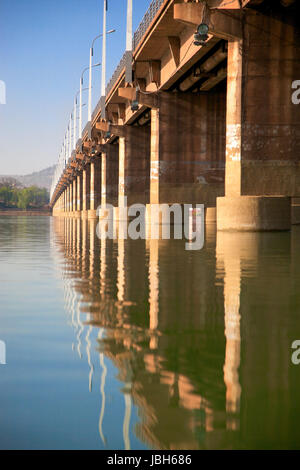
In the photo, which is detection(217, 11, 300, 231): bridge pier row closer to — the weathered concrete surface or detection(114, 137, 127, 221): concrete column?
the weathered concrete surface

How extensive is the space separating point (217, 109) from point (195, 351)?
38752 mm

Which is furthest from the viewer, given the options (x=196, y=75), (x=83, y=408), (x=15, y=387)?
(x=196, y=75)

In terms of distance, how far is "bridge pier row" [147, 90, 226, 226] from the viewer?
4038 cm

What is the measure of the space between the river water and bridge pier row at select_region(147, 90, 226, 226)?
31.7m

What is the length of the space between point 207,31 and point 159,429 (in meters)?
22.1

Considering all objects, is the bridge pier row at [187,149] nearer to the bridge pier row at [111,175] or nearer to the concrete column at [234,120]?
the concrete column at [234,120]

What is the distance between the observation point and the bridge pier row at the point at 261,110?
80.0ft

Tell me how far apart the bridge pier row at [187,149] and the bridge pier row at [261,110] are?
15.7 m

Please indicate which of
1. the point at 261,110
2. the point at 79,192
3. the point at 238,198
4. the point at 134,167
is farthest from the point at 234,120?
the point at 79,192

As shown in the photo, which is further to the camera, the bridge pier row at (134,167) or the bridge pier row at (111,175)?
the bridge pier row at (111,175)

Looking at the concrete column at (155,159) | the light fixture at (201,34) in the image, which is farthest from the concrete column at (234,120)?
the concrete column at (155,159)

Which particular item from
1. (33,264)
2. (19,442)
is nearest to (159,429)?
(19,442)
